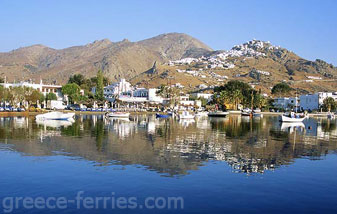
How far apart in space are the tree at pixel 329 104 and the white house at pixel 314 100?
381 centimetres

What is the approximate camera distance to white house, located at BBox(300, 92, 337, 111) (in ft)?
549

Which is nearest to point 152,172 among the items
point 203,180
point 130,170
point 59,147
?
A: point 130,170

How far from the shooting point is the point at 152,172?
909 inches

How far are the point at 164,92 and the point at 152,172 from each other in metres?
125

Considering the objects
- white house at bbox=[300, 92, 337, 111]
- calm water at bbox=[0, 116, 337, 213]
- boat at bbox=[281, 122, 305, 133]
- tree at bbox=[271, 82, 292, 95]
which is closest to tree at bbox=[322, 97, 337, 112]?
white house at bbox=[300, 92, 337, 111]

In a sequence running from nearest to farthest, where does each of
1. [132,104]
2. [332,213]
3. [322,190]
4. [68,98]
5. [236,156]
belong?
[332,213]
[322,190]
[236,156]
[68,98]
[132,104]

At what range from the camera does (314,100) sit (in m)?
171

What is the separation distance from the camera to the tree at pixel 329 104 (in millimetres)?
159300

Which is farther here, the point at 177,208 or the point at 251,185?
the point at 251,185

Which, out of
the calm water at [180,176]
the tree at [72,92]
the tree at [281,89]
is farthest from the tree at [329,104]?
the calm water at [180,176]

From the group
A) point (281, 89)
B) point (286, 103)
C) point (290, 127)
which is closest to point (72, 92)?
point (290, 127)

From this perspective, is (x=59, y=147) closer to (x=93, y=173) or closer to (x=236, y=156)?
(x=93, y=173)

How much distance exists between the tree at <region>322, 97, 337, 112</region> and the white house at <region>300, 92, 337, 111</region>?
3815mm

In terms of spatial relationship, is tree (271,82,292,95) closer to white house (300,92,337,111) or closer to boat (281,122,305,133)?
white house (300,92,337,111)
